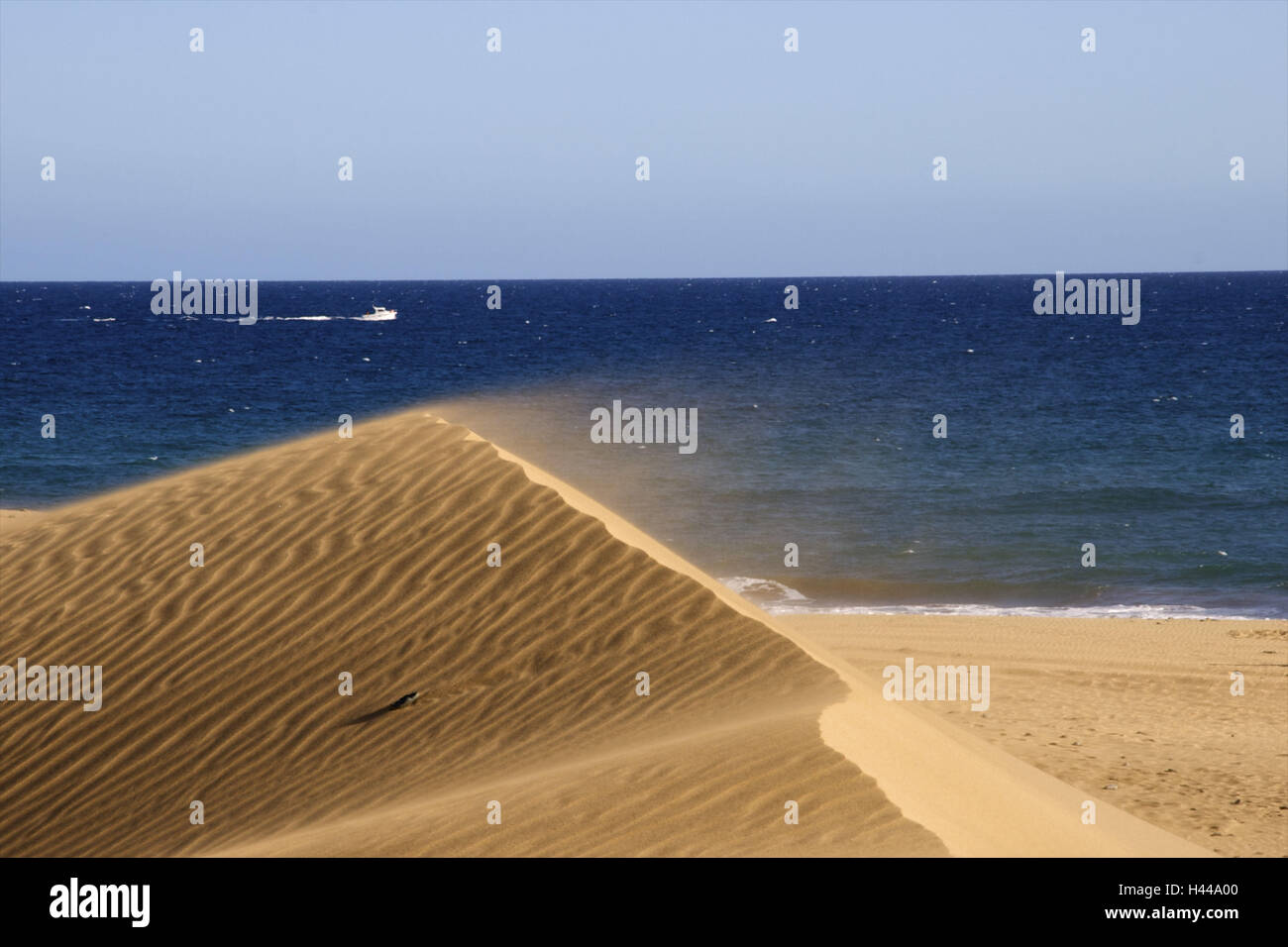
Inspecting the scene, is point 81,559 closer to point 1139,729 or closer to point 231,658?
point 231,658

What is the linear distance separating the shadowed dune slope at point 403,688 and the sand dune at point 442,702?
18mm

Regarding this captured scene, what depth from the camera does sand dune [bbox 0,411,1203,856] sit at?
5508 mm

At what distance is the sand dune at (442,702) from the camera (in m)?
5.51

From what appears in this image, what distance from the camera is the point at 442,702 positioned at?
738 centimetres

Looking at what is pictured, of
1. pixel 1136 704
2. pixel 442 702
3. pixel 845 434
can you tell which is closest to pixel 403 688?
pixel 442 702

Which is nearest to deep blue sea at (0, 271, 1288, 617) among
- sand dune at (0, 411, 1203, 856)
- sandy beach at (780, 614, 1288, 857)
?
sandy beach at (780, 614, 1288, 857)

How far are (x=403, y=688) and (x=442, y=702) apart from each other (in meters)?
0.30

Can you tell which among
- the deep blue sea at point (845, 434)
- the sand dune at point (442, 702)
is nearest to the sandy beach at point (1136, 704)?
the sand dune at point (442, 702)

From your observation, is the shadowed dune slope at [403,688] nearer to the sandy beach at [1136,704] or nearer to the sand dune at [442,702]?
the sand dune at [442,702]

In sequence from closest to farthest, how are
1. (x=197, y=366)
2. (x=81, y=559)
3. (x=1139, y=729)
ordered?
(x=81, y=559)
(x=1139, y=729)
(x=197, y=366)

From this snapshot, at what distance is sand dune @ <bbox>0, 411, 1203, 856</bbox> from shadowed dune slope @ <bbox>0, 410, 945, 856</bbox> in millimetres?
18
